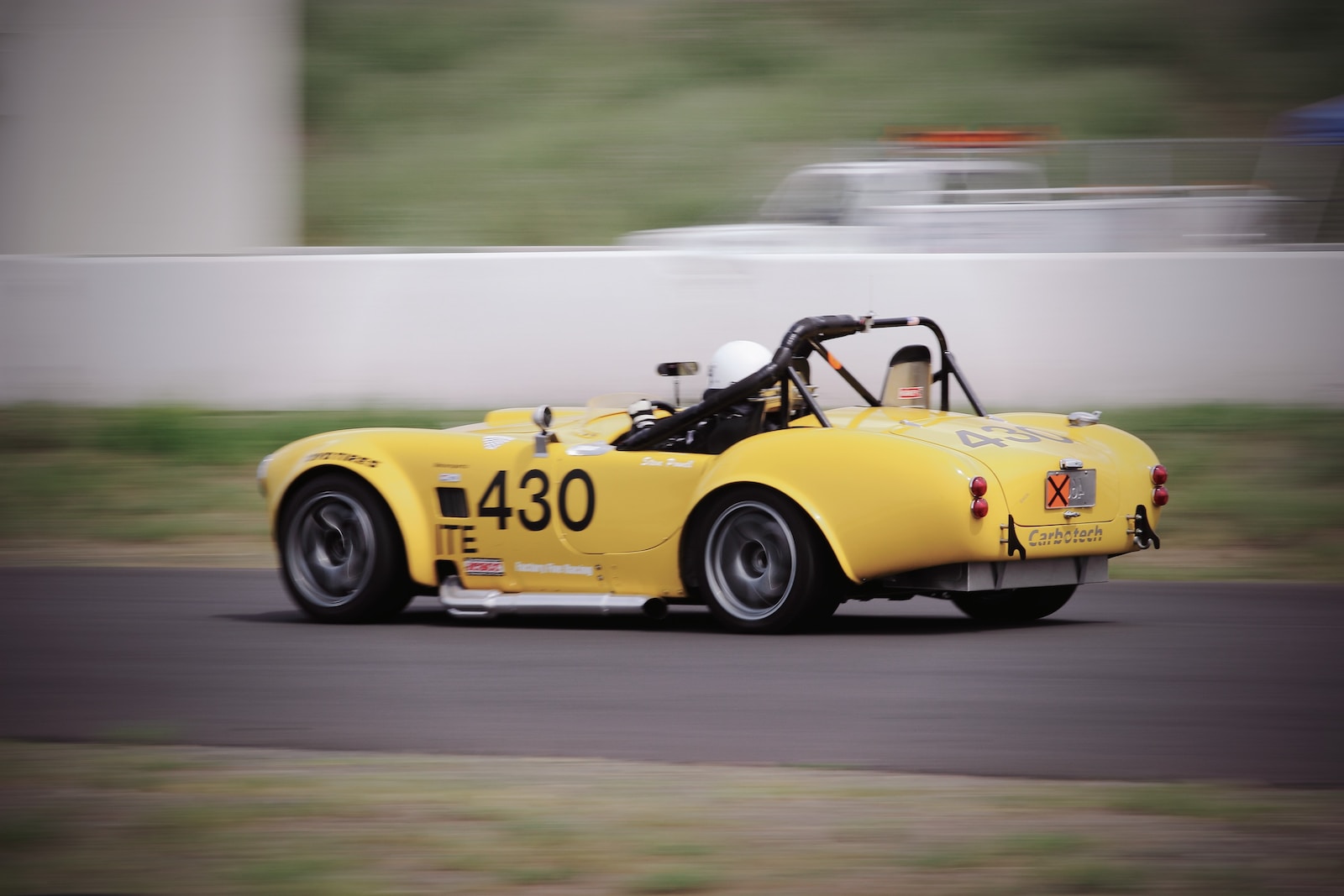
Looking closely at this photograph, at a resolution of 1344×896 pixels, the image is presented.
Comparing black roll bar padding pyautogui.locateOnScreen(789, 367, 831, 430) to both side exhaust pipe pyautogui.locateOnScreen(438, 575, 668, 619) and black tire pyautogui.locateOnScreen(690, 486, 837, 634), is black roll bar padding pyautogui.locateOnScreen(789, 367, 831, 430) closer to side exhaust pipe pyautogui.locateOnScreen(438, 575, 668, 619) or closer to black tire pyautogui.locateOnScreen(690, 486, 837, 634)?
black tire pyautogui.locateOnScreen(690, 486, 837, 634)

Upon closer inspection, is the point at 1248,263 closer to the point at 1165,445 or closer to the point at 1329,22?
the point at 1165,445

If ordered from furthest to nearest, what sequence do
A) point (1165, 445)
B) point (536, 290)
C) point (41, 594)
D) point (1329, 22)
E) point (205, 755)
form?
1. point (1329, 22)
2. point (536, 290)
3. point (1165, 445)
4. point (41, 594)
5. point (205, 755)

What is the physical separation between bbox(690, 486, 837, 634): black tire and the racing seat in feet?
3.73

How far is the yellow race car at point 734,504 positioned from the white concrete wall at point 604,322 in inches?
187

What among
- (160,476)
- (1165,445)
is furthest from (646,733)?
(160,476)

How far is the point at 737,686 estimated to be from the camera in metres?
6.03

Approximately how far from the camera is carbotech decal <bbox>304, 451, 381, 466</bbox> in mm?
7941

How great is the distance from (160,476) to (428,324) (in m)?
2.36

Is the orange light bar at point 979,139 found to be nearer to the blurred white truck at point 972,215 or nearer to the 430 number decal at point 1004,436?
the blurred white truck at point 972,215

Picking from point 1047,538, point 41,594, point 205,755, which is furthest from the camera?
point 41,594

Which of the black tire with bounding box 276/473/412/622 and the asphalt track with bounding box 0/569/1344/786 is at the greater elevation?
the black tire with bounding box 276/473/412/622

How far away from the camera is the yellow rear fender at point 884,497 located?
22.2 ft

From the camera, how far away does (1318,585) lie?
9.30 metres

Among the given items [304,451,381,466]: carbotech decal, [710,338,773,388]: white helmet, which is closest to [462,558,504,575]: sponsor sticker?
[304,451,381,466]: carbotech decal
